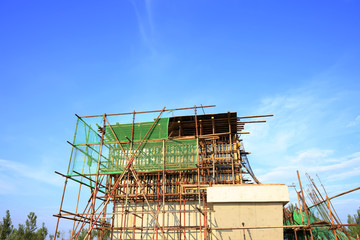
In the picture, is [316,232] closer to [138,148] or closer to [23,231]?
[138,148]

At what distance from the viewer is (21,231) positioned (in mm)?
37906

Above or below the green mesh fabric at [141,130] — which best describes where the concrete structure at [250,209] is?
below

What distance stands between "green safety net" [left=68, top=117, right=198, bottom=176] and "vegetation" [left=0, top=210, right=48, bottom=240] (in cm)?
2597

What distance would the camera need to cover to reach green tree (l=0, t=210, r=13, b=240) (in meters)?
37.6

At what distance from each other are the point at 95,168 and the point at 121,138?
9.19 ft

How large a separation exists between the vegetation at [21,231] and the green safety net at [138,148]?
2597 centimetres

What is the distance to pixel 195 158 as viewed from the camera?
19328mm

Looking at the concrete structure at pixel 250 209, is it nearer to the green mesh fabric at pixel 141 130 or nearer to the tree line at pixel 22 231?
the green mesh fabric at pixel 141 130

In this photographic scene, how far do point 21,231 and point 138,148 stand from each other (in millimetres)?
29559

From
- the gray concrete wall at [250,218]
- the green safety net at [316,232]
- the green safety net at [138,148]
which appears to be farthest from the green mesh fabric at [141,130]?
the green safety net at [316,232]

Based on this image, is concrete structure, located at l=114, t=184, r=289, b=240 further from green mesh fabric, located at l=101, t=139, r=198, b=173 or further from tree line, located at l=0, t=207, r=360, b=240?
tree line, located at l=0, t=207, r=360, b=240

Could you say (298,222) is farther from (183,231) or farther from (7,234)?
(7,234)

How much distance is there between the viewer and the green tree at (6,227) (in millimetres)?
37572

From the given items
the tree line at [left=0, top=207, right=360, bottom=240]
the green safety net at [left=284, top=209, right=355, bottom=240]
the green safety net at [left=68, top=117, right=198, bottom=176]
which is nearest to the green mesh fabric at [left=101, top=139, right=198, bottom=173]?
the green safety net at [left=68, top=117, right=198, bottom=176]
